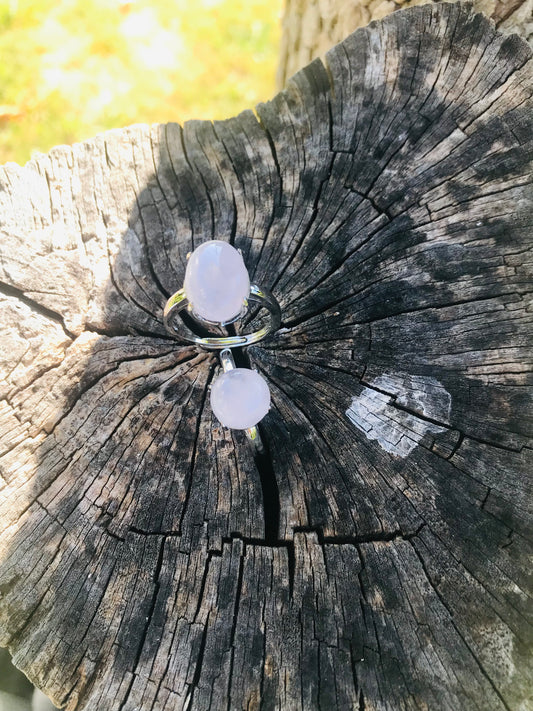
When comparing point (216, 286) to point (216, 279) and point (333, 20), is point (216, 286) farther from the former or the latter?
point (333, 20)

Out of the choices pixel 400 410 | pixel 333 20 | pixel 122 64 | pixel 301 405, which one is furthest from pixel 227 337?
pixel 122 64

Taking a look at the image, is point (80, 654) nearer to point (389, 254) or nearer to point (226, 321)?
point (226, 321)

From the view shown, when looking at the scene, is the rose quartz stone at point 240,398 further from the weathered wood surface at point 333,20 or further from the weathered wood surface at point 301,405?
the weathered wood surface at point 333,20

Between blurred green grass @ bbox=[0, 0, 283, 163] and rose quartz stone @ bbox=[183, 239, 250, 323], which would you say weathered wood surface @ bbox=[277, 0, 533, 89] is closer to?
blurred green grass @ bbox=[0, 0, 283, 163]

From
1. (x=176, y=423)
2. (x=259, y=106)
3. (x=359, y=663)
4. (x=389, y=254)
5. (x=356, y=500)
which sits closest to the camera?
(x=359, y=663)

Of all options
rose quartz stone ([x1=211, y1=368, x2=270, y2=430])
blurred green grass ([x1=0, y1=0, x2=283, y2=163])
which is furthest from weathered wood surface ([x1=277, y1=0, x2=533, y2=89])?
rose quartz stone ([x1=211, y1=368, x2=270, y2=430])

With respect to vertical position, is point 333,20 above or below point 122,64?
below

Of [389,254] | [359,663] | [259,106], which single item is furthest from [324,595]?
[259,106]
